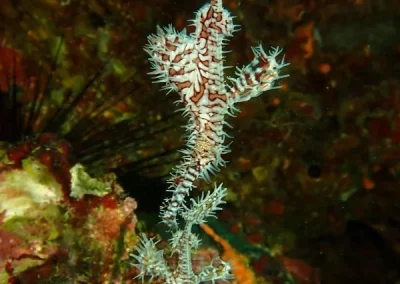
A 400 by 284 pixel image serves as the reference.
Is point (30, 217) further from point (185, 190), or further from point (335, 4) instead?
point (335, 4)

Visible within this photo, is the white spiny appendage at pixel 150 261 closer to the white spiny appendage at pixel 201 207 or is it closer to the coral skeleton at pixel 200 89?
the coral skeleton at pixel 200 89

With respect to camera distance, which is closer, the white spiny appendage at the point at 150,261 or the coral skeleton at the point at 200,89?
the coral skeleton at the point at 200,89

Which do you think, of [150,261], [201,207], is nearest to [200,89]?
[201,207]

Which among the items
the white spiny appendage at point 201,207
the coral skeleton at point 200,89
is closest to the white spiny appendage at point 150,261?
the coral skeleton at point 200,89

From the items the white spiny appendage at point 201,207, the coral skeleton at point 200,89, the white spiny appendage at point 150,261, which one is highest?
the coral skeleton at point 200,89

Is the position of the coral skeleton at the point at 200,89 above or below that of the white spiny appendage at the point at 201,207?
above

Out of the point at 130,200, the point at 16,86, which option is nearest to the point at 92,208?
the point at 130,200

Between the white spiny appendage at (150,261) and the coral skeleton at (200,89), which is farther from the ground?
the coral skeleton at (200,89)

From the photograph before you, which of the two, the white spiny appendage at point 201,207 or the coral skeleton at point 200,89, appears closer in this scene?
the coral skeleton at point 200,89
